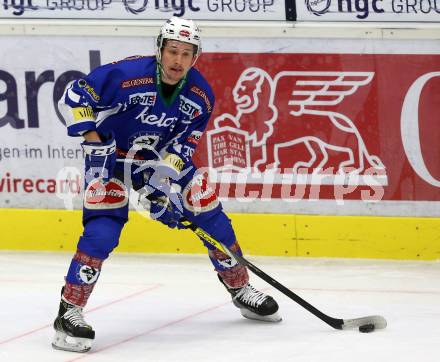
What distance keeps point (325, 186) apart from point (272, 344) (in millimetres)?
2082

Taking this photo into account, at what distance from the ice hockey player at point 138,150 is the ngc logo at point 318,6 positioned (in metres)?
1.74

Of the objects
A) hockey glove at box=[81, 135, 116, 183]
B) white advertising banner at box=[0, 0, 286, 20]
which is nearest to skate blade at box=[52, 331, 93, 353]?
hockey glove at box=[81, 135, 116, 183]

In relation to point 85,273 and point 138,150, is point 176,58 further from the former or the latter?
point 85,273

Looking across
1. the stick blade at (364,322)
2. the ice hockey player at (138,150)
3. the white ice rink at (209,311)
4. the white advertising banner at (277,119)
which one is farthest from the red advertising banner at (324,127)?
the stick blade at (364,322)

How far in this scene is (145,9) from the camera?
6816 mm

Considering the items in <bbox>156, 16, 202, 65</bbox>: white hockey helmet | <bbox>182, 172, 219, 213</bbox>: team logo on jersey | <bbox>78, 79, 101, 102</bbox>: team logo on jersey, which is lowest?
<bbox>182, 172, 219, 213</bbox>: team logo on jersey

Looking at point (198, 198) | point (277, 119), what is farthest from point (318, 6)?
point (198, 198)

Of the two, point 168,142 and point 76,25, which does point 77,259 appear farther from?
point 76,25

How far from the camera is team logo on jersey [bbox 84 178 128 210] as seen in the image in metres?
4.79

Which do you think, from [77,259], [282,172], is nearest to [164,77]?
[77,259]

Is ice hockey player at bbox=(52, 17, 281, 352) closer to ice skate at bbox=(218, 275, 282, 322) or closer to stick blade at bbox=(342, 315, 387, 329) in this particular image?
ice skate at bbox=(218, 275, 282, 322)

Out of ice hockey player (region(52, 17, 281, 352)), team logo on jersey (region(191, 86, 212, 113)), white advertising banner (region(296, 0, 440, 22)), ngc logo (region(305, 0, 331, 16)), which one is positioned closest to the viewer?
ice hockey player (region(52, 17, 281, 352))

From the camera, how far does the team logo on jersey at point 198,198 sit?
5.04 metres

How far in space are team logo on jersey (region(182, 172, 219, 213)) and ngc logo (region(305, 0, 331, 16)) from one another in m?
1.88
